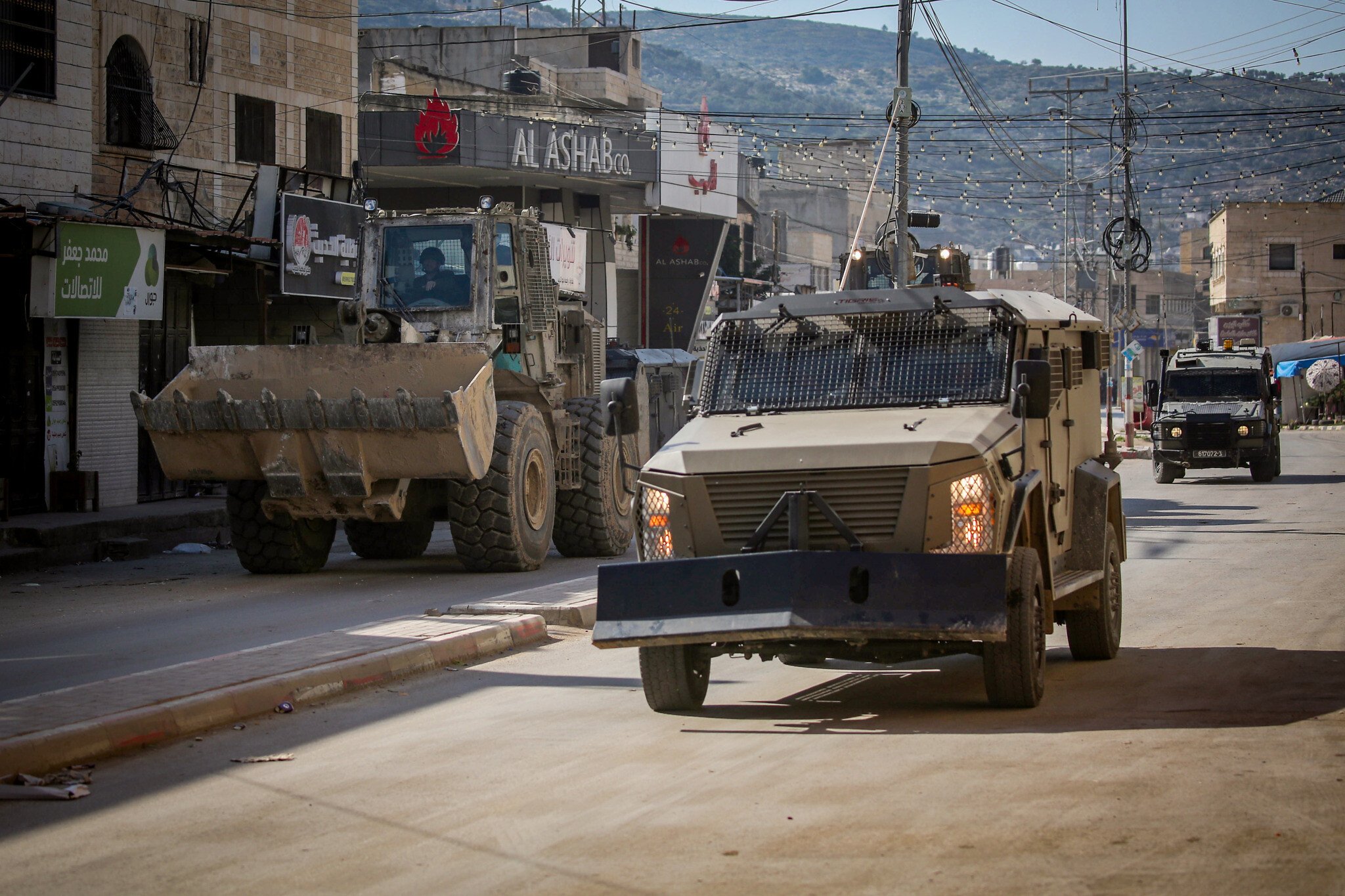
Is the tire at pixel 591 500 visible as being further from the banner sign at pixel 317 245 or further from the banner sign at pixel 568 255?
the banner sign at pixel 568 255

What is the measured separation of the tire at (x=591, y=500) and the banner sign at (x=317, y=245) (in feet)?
22.1

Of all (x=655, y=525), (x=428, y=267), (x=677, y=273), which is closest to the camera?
(x=655, y=525)

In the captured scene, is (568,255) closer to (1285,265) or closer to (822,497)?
(822,497)

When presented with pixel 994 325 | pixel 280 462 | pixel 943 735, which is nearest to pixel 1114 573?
pixel 994 325

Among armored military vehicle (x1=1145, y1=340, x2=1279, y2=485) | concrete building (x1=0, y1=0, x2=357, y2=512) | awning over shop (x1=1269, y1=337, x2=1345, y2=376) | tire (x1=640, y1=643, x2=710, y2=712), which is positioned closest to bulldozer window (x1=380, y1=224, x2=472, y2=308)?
concrete building (x1=0, y1=0, x2=357, y2=512)

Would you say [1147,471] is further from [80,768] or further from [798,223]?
[798,223]

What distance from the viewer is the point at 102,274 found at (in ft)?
62.7

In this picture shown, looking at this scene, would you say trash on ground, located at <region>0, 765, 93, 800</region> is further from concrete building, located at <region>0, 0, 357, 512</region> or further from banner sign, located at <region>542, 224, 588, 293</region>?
banner sign, located at <region>542, 224, 588, 293</region>

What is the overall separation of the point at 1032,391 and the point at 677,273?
42.1m


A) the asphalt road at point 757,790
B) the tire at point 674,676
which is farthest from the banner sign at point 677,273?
the tire at point 674,676

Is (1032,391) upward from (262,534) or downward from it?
upward

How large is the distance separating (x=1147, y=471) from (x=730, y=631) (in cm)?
2870

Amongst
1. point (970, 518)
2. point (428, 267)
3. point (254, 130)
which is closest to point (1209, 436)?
point (254, 130)

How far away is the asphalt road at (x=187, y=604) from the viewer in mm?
10547
